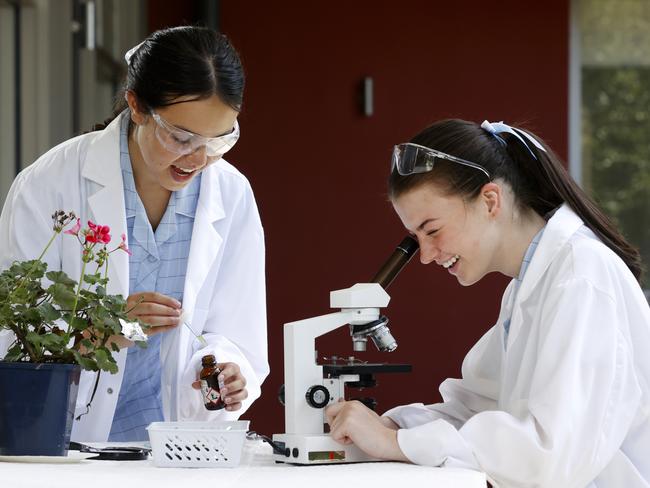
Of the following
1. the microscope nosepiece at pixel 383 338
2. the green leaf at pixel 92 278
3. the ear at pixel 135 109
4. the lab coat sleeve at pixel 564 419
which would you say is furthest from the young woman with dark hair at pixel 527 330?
the ear at pixel 135 109

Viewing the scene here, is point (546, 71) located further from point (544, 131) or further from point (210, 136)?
point (210, 136)

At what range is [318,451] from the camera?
6.07ft

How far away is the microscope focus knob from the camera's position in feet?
6.26

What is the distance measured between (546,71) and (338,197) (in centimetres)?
119

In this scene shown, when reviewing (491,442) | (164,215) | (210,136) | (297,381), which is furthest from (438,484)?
(164,215)

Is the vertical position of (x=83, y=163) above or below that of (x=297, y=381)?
above

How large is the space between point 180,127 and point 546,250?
0.83m

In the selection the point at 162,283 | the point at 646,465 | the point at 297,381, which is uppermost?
the point at 162,283

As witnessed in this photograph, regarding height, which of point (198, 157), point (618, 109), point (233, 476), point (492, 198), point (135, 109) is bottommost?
point (233, 476)

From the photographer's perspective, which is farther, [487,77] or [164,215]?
[487,77]

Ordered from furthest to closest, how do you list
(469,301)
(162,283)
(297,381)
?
(469,301) < (162,283) < (297,381)

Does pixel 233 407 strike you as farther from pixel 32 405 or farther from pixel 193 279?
pixel 32 405

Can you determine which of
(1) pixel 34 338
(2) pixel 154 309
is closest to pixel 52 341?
(1) pixel 34 338

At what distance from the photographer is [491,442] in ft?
5.78
